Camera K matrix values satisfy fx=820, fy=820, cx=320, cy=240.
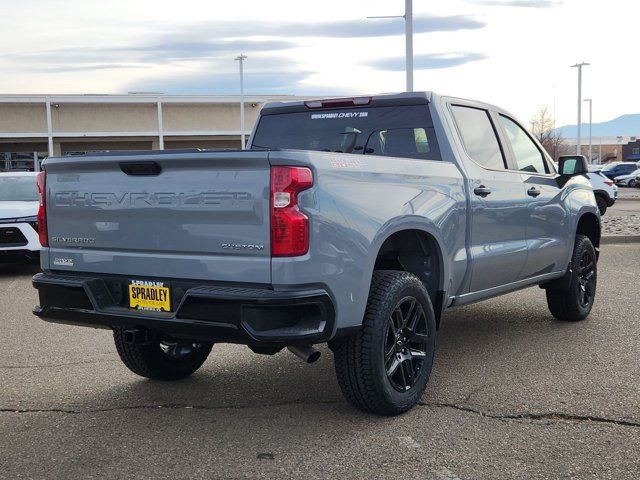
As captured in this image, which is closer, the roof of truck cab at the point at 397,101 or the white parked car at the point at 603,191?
the roof of truck cab at the point at 397,101

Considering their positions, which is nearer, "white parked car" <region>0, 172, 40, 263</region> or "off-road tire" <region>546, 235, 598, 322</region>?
"off-road tire" <region>546, 235, 598, 322</region>

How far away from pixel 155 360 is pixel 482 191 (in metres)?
2.65

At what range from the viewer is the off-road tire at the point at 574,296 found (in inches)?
302

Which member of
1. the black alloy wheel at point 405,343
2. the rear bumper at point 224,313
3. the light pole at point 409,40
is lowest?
the black alloy wheel at point 405,343

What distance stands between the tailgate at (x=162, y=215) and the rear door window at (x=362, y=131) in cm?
196

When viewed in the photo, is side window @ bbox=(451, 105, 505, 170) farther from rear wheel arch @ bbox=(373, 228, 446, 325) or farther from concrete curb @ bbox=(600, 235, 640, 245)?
concrete curb @ bbox=(600, 235, 640, 245)

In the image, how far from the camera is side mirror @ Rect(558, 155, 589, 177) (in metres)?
7.34

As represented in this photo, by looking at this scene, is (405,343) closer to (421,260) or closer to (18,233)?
(421,260)

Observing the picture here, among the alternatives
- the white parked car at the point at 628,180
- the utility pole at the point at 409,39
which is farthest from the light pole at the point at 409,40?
the white parked car at the point at 628,180

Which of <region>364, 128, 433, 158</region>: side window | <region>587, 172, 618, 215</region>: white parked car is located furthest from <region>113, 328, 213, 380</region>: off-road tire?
<region>587, 172, 618, 215</region>: white parked car

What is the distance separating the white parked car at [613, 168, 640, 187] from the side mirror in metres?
48.3

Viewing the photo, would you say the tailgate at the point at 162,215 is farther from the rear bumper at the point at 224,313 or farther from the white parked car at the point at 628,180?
the white parked car at the point at 628,180

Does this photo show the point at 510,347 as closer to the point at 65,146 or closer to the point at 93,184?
the point at 93,184

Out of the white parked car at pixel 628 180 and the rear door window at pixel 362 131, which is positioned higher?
the rear door window at pixel 362 131
